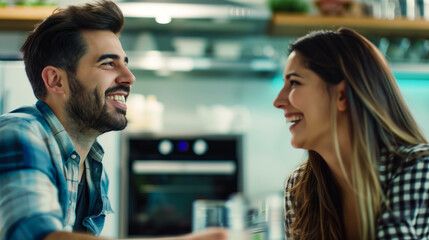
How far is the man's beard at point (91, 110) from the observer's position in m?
0.90

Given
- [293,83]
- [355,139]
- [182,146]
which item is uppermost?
[182,146]

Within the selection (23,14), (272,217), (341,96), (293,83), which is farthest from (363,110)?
(23,14)

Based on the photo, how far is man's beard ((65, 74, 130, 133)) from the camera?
0.90 meters

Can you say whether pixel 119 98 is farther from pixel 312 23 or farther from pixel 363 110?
pixel 312 23

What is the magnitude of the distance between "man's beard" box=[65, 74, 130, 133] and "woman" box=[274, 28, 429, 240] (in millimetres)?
380

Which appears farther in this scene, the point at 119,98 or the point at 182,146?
the point at 182,146

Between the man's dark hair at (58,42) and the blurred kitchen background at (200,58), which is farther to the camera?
the blurred kitchen background at (200,58)

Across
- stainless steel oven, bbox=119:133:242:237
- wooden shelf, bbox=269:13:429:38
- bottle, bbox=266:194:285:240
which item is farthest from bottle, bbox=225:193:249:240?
wooden shelf, bbox=269:13:429:38

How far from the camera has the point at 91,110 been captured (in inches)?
35.4

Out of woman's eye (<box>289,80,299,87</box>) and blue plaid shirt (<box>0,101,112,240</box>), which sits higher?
woman's eye (<box>289,80,299,87</box>)

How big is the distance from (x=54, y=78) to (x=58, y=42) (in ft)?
0.20

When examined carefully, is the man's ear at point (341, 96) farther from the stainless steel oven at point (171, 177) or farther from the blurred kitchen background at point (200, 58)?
the stainless steel oven at point (171, 177)

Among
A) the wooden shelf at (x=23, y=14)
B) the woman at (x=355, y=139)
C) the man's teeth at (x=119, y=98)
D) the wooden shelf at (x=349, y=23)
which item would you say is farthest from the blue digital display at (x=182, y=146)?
the man's teeth at (x=119, y=98)

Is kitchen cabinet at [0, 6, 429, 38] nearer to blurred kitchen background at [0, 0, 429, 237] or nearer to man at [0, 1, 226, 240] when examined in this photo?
blurred kitchen background at [0, 0, 429, 237]
